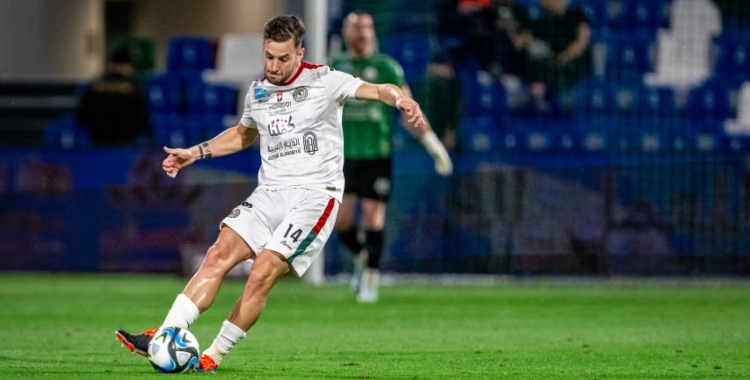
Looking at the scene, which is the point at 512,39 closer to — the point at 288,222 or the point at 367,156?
the point at 367,156

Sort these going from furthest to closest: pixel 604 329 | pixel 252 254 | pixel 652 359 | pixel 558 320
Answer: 1. pixel 558 320
2. pixel 604 329
3. pixel 652 359
4. pixel 252 254

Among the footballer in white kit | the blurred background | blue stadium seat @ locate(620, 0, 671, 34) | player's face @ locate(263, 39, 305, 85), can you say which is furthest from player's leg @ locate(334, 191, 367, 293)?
blue stadium seat @ locate(620, 0, 671, 34)

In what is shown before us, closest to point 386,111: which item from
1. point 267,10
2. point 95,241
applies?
point 95,241

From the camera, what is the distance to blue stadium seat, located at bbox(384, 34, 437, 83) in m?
15.6

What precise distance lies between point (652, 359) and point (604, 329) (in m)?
2.07

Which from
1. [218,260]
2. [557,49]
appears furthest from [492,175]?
[218,260]

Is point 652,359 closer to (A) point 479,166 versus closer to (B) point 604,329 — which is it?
(B) point 604,329

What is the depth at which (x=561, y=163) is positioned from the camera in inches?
589

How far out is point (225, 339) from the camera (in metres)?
6.36

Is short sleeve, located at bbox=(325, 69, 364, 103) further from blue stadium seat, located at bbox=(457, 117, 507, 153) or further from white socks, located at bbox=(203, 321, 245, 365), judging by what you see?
blue stadium seat, located at bbox=(457, 117, 507, 153)

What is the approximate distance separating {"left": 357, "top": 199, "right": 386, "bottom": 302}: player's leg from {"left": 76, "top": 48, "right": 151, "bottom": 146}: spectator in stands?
5185mm

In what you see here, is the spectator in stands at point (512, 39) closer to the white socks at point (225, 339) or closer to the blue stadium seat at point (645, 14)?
the blue stadium seat at point (645, 14)

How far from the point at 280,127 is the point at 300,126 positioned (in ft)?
0.33

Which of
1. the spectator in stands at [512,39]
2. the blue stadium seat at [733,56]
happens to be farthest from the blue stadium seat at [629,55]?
the spectator in stands at [512,39]
